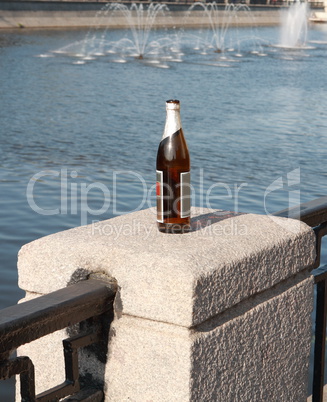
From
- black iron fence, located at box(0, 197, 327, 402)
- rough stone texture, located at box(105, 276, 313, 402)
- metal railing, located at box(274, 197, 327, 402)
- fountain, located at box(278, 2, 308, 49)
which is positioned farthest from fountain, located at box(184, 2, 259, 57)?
black iron fence, located at box(0, 197, 327, 402)

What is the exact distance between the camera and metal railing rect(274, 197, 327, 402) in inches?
102

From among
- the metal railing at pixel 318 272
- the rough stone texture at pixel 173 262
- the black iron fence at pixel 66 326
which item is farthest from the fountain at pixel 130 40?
the black iron fence at pixel 66 326

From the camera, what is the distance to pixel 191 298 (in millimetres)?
1875

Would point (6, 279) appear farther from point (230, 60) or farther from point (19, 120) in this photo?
point (230, 60)

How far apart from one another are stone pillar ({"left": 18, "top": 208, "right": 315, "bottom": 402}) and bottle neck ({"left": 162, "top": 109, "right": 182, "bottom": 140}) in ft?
0.99

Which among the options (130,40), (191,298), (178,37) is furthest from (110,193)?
(178,37)

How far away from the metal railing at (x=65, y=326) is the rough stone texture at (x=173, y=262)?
0.08 m

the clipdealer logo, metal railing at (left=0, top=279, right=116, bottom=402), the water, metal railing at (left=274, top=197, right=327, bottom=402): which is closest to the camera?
metal railing at (left=0, top=279, right=116, bottom=402)

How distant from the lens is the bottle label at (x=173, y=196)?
7.77 ft

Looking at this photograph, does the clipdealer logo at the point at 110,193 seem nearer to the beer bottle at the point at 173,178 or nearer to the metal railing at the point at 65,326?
the beer bottle at the point at 173,178

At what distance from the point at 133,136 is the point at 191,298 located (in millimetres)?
12546

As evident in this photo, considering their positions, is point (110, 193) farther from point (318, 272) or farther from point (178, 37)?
point (178, 37)

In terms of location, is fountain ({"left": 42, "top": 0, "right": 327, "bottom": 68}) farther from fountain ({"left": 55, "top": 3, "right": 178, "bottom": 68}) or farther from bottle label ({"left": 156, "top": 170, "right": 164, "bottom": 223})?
bottle label ({"left": 156, "top": 170, "right": 164, "bottom": 223})

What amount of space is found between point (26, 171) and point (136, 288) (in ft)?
31.0
